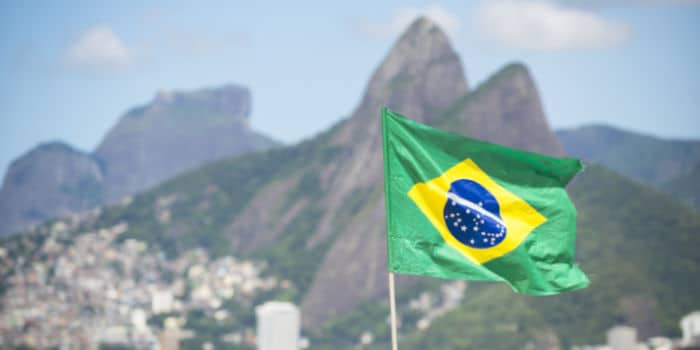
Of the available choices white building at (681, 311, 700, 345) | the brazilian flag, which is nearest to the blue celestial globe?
the brazilian flag

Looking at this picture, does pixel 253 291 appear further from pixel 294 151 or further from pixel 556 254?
pixel 556 254

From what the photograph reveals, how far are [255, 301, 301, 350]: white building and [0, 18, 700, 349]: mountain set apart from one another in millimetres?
75787

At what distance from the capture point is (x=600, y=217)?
12644 cm

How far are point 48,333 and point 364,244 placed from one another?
113 feet

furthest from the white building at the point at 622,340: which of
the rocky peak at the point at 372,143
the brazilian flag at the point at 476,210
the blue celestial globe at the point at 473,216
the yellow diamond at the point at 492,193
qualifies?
the rocky peak at the point at 372,143

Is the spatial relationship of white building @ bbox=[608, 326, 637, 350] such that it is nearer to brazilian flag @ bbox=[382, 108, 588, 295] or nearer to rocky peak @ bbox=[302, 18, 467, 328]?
brazilian flag @ bbox=[382, 108, 588, 295]

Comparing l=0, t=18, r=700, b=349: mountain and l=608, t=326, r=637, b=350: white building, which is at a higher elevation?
l=0, t=18, r=700, b=349: mountain

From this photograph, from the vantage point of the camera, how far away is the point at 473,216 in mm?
16047

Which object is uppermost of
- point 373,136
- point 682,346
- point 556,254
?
point 373,136

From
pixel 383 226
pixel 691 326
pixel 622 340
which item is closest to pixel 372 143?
pixel 383 226

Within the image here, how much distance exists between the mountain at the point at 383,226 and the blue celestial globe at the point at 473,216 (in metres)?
87.5

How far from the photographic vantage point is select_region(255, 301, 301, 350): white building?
88.9 ft

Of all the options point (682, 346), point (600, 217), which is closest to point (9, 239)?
point (600, 217)

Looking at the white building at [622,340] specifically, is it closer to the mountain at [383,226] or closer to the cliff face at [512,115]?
the mountain at [383,226]
